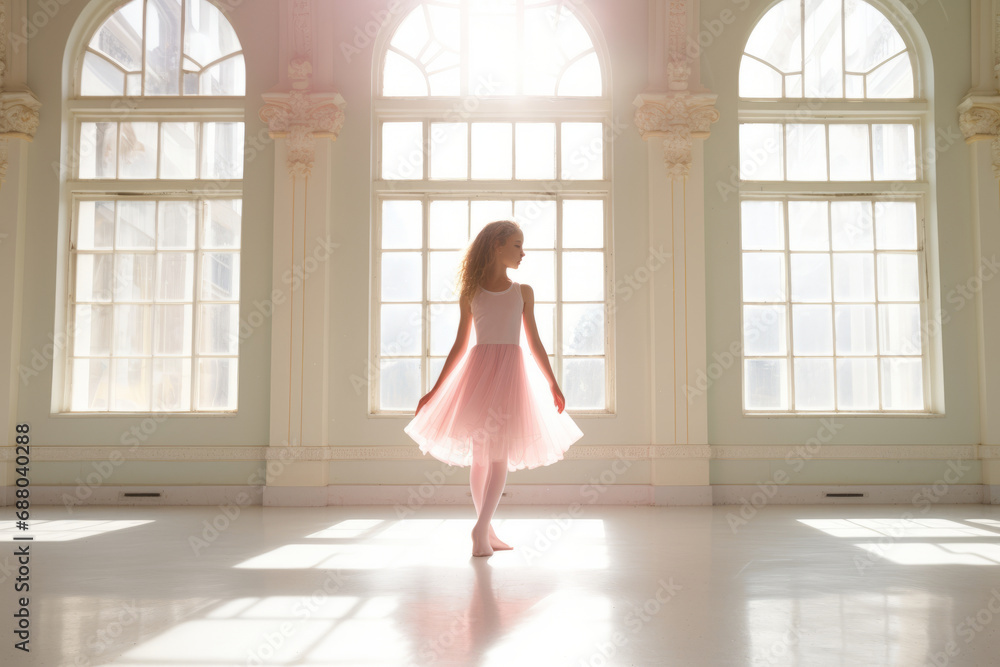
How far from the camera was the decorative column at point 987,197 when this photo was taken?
5.77m

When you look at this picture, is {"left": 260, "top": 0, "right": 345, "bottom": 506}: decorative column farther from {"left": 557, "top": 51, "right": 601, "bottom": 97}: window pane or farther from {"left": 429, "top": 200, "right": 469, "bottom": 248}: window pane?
{"left": 557, "top": 51, "right": 601, "bottom": 97}: window pane

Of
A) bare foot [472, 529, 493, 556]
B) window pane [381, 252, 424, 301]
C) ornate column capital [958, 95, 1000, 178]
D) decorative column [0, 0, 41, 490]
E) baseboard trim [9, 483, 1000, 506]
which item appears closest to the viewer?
bare foot [472, 529, 493, 556]

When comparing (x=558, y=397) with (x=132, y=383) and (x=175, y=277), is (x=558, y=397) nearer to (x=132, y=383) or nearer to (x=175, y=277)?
(x=175, y=277)

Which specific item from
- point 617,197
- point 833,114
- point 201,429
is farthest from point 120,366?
point 833,114

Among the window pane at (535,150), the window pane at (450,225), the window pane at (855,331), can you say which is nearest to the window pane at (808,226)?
the window pane at (855,331)

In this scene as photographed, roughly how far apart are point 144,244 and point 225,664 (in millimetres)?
4783

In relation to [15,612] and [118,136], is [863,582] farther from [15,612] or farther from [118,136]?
[118,136]

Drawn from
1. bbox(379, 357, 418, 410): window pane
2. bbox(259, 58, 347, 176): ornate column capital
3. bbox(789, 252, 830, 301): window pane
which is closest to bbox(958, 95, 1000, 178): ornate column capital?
bbox(789, 252, 830, 301): window pane

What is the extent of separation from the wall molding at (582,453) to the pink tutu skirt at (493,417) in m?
1.90

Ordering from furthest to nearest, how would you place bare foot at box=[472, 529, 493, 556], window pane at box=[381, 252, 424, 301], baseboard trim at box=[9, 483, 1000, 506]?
window pane at box=[381, 252, 424, 301] → baseboard trim at box=[9, 483, 1000, 506] → bare foot at box=[472, 529, 493, 556]

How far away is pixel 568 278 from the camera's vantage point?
19.5 feet

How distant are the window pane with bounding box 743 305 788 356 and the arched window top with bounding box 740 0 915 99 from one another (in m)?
1.74

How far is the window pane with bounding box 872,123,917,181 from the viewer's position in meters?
6.11

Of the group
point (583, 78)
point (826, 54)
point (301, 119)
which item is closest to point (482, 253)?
point (301, 119)
